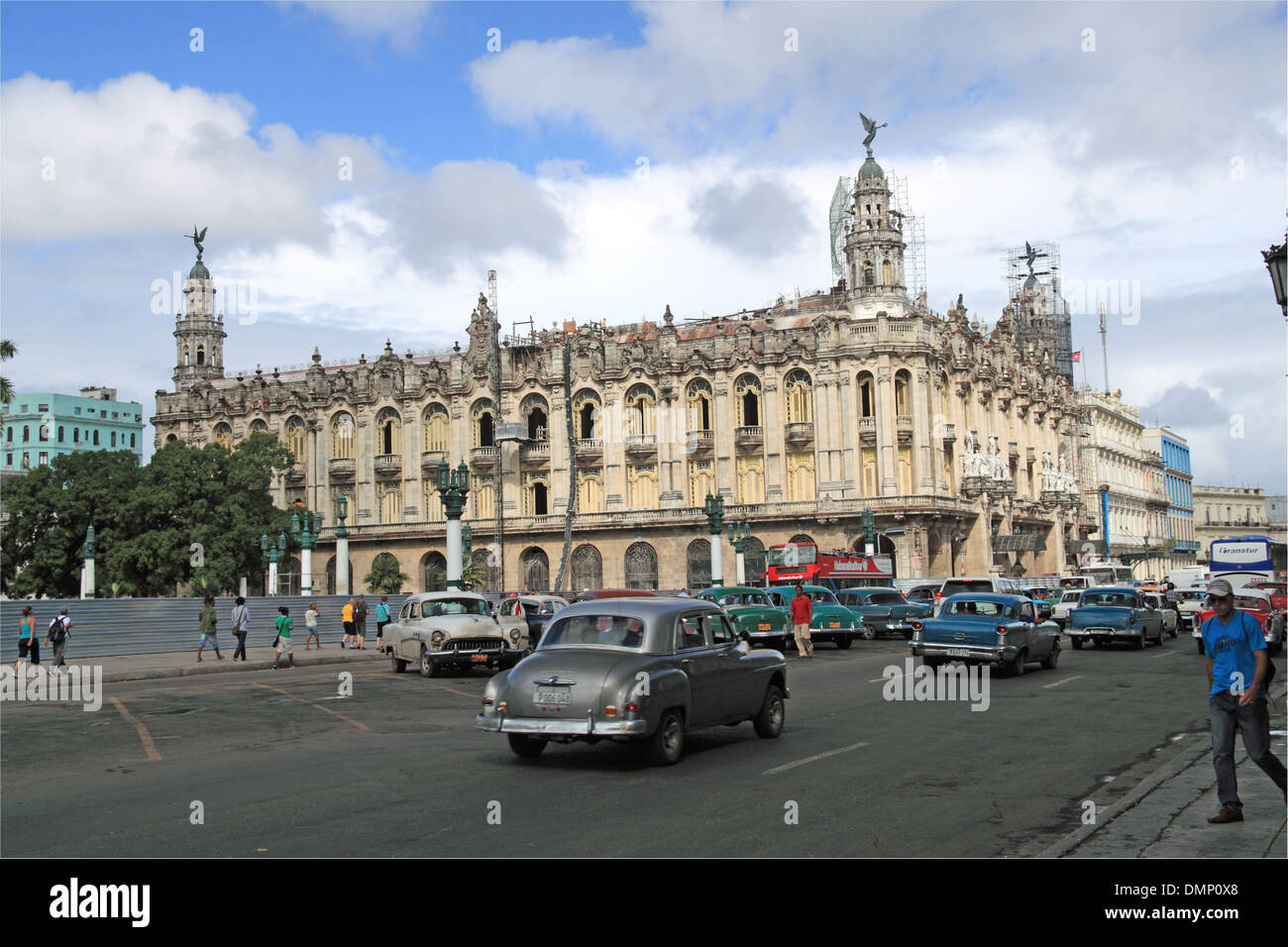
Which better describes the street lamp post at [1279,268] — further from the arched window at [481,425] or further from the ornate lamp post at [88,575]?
the arched window at [481,425]

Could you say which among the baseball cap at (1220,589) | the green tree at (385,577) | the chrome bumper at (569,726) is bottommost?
the chrome bumper at (569,726)

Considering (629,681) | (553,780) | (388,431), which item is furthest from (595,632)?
(388,431)

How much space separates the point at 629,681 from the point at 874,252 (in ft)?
204

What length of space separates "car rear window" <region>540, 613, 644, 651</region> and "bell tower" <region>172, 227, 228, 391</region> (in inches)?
3263

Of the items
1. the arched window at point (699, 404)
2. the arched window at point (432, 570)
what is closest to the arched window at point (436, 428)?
the arched window at point (432, 570)

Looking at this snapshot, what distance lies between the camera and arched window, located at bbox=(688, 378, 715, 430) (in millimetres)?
71438

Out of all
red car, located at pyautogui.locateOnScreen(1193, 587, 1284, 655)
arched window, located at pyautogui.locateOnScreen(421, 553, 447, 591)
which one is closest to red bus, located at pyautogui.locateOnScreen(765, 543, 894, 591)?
red car, located at pyautogui.locateOnScreen(1193, 587, 1284, 655)

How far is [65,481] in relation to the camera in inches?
2532

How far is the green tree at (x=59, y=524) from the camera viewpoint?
62812 mm

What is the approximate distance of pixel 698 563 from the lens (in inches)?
2717

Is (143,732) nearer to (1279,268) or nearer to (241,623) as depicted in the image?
(1279,268)

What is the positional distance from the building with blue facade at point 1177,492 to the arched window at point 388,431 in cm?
7955
